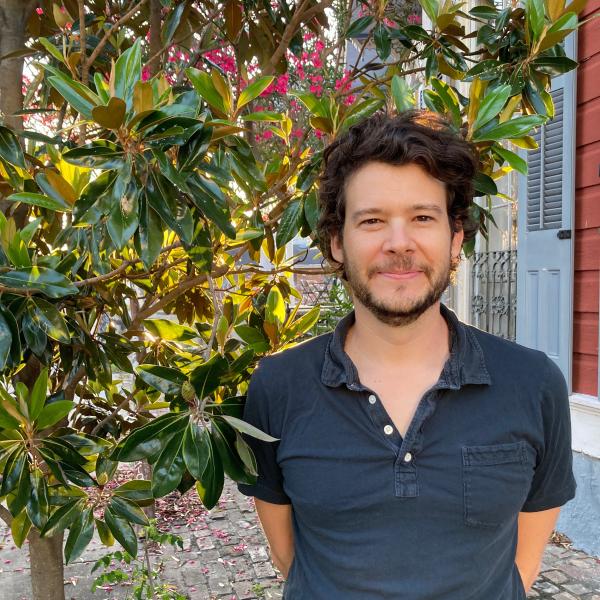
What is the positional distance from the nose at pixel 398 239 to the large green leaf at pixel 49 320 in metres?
0.77

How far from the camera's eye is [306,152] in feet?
6.73

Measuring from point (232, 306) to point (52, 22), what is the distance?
1314 mm

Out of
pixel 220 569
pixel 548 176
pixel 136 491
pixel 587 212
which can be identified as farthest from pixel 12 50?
pixel 548 176

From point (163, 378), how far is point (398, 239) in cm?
59

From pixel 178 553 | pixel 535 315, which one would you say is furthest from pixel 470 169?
pixel 178 553

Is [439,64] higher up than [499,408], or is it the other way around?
[439,64]

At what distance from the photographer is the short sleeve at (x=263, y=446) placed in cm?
149

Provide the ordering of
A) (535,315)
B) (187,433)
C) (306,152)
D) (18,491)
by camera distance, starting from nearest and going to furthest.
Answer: (187,433) → (18,491) → (306,152) → (535,315)

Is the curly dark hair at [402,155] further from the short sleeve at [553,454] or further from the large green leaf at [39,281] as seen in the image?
the large green leaf at [39,281]

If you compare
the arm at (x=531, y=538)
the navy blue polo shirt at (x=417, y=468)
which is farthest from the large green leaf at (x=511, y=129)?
the arm at (x=531, y=538)

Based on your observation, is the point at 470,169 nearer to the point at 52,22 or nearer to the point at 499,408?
the point at 499,408

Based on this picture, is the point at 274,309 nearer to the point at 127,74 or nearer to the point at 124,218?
the point at 124,218

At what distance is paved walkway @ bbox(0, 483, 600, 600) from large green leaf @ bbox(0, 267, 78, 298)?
2544mm

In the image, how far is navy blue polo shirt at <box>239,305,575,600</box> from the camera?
1.33m
